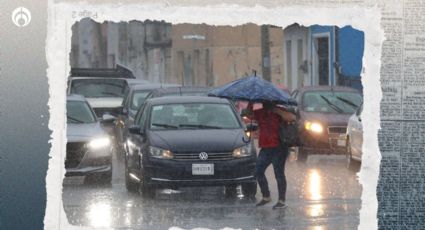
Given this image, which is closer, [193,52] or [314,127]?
[314,127]

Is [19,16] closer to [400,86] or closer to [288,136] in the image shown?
[400,86]

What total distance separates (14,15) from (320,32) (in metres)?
25.9

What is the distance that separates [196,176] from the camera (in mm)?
14516

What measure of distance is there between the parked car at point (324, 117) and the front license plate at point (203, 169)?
5.94 metres

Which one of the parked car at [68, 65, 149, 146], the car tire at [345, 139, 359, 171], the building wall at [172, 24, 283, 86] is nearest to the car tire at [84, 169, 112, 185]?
the car tire at [345, 139, 359, 171]

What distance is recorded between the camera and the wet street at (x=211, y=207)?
1219 centimetres

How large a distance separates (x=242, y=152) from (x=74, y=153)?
2.49m

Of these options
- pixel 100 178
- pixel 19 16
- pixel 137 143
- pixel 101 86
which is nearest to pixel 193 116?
pixel 137 143

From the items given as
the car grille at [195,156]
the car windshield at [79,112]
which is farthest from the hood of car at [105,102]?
the car grille at [195,156]

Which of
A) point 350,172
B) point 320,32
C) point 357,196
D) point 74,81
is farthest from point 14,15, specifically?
point 320,32

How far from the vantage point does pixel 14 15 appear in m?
8.11

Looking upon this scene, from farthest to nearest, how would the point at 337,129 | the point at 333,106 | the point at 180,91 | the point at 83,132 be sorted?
the point at 333,106
the point at 337,129
the point at 180,91
the point at 83,132

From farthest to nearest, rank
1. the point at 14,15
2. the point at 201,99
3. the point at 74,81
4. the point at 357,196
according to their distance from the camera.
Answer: the point at 74,81 < the point at 201,99 < the point at 357,196 < the point at 14,15

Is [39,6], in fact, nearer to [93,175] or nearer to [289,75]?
[93,175]
